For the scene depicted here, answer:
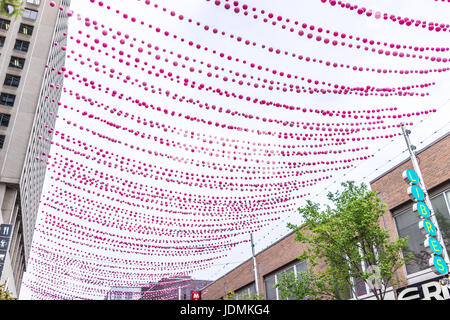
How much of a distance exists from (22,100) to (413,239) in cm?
3163

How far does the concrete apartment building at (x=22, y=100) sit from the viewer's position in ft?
103

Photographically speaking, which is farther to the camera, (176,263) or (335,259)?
(176,263)

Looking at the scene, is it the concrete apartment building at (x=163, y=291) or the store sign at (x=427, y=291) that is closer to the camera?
the store sign at (x=427, y=291)

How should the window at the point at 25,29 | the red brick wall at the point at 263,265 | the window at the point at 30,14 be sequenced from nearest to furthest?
the red brick wall at the point at 263,265, the window at the point at 25,29, the window at the point at 30,14

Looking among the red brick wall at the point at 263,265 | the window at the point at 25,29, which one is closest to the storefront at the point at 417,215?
the red brick wall at the point at 263,265

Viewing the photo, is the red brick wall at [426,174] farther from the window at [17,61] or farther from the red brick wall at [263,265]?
the window at [17,61]

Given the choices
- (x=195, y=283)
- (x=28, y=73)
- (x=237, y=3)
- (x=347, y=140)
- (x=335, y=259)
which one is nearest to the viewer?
(x=237, y=3)

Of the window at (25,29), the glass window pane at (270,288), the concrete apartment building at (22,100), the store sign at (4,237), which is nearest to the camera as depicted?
the store sign at (4,237)

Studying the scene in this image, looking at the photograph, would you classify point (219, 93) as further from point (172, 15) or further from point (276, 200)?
point (276, 200)

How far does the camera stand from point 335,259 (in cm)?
1477

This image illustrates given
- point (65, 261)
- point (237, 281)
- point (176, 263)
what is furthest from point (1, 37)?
point (237, 281)

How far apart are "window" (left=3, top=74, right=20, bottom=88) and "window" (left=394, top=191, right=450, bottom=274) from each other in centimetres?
3261

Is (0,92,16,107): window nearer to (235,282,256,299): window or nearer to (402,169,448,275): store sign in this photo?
(235,282,256,299): window
